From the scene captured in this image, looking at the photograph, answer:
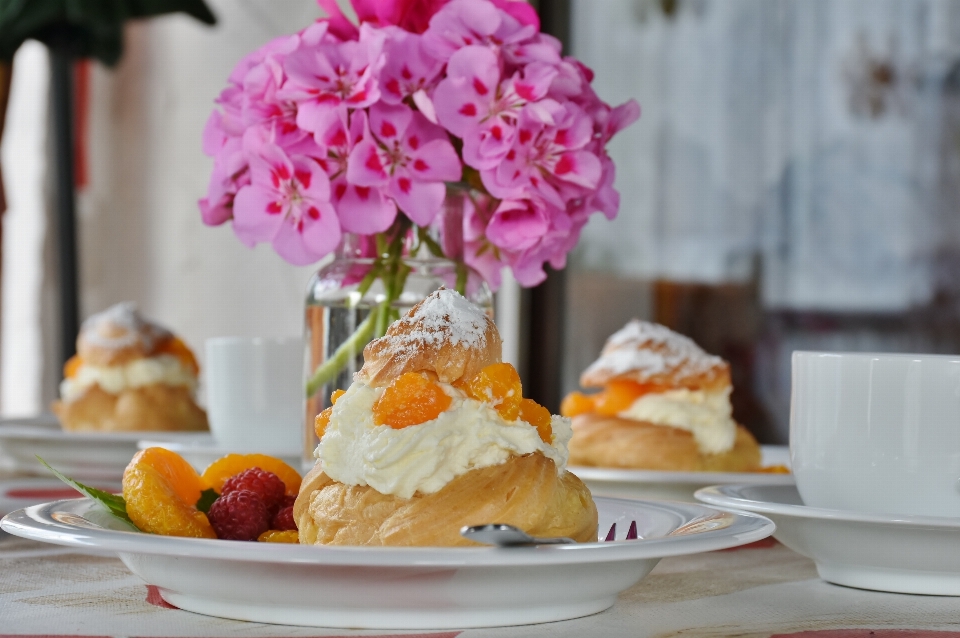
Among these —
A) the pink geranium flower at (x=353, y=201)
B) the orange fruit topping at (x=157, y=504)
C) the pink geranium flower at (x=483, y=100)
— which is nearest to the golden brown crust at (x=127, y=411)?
the pink geranium flower at (x=353, y=201)

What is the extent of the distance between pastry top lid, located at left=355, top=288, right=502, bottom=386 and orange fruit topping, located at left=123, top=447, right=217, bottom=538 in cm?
18

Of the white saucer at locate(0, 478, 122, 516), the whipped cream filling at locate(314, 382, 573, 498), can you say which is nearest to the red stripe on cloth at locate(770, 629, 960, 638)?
the whipped cream filling at locate(314, 382, 573, 498)

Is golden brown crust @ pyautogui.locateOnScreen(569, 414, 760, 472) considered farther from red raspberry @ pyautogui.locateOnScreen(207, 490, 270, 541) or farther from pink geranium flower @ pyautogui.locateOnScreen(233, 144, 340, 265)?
red raspberry @ pyautogui.locateOnScreen(207, 490, 270, 541)

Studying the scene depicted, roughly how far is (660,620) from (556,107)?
63 centimetres

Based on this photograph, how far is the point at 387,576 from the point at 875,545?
0.45m

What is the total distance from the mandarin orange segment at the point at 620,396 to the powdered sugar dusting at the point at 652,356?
0.03 meters

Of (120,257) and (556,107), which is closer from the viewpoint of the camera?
(556,107)

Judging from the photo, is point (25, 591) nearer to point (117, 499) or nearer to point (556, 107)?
point (117, 499)

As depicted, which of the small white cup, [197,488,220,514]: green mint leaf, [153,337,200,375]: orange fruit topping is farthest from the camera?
[153,337,200,375]: orange fruit topping

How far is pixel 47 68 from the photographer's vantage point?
479 centimetres

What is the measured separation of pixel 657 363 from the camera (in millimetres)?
1646

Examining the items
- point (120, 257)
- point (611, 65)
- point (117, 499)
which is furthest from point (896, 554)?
point (120, 257)

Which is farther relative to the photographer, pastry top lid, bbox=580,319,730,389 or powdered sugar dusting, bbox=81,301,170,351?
powdered sugar dusting, bbox=81,301,170,351

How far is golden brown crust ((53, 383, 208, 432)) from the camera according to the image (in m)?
2.21
